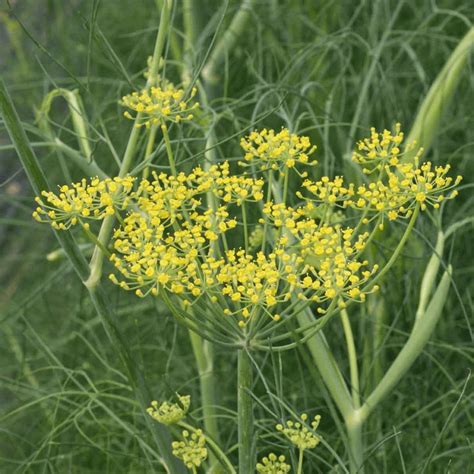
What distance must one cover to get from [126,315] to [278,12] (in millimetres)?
728

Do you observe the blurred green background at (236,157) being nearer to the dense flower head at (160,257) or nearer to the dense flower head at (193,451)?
the dense flower head at (193,451)

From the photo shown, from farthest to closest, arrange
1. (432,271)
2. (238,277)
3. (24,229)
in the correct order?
(24,229) < (432,271) < (238,277)

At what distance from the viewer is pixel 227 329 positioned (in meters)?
0.87

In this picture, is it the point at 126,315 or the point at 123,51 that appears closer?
the point at 126,315

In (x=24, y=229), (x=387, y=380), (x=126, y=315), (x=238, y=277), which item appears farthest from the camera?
(x=24, y=229)

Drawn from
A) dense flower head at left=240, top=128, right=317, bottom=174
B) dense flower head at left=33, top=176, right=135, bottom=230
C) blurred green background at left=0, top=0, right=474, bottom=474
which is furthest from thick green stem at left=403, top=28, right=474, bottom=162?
dense flower head at left=33, top=176, right=135, bottom=230

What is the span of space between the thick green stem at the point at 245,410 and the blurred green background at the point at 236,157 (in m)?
0.33

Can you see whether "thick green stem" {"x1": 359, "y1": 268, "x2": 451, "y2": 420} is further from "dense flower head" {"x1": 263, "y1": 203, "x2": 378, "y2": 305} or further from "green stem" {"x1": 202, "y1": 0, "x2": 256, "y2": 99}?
"green stem" {"x1": 202, "y1": 0, "x2": 256, "y2": 99}

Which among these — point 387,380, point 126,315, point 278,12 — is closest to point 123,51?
point 278,12

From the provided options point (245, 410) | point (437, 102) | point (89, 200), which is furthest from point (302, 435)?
point (437, 102)

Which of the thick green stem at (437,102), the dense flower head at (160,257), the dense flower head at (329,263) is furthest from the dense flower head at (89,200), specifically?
the thick green stem at (437,102)

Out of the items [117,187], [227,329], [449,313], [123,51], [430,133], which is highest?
[117,187]

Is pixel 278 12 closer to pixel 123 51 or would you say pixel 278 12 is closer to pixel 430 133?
pixel 123 51

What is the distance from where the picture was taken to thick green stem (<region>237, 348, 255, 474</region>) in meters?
0.89
